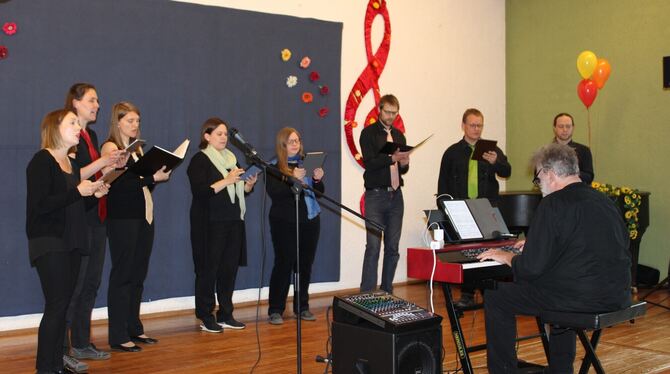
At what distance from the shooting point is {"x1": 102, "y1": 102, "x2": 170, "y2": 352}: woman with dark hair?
16.2ft

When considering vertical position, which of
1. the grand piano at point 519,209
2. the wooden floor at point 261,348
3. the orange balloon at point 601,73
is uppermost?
the orange balloon at point 601,73

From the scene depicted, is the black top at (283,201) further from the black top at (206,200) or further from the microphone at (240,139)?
the microphone at (240,139)

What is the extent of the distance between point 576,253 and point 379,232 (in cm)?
284

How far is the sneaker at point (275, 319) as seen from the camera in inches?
237

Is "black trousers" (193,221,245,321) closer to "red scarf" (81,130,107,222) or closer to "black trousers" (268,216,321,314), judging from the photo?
"black trousers" (268,216,321,314)

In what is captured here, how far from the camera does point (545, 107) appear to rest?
29.0 feet

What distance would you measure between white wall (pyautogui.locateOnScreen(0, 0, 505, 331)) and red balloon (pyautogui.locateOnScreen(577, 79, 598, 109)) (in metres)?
1.39

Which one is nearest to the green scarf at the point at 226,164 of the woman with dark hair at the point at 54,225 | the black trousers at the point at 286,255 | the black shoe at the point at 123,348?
the black trousers at the point at 286,255

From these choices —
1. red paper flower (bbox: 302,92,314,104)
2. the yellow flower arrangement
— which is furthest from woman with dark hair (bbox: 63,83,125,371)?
the yellow flower arrangement

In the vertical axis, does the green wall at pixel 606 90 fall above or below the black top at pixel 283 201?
above

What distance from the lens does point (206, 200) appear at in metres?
5.78

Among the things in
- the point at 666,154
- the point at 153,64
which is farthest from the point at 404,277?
the point at 153,64

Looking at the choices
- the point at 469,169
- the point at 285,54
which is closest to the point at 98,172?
the point at 285,54

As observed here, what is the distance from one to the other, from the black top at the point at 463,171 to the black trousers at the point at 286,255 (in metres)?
1.22
